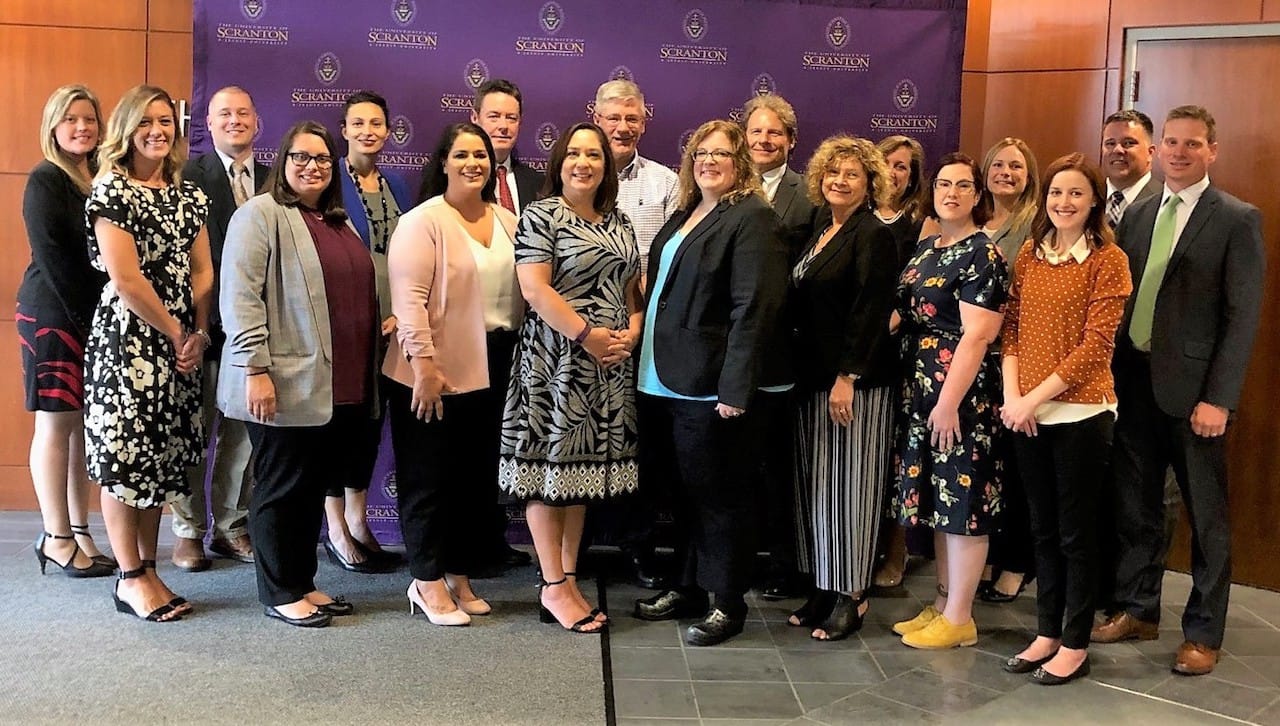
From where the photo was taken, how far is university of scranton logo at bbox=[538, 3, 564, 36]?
4.50m

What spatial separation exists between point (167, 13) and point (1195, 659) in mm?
4914

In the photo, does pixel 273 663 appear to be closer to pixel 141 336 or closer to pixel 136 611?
pixel 136 611

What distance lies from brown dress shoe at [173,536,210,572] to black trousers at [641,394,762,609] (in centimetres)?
197

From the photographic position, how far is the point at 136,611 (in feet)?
11.6

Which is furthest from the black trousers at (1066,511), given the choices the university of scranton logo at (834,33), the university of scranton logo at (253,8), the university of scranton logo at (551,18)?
the university of scranton logo at (253,8)

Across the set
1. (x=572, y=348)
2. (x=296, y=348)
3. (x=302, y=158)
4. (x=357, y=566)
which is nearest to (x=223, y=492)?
(x=357, y=566)

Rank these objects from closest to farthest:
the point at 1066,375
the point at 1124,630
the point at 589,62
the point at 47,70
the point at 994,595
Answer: the point at 1066,375
the point at 1124,630
the point at 994,595
the point at 589,62
the point at 47,70

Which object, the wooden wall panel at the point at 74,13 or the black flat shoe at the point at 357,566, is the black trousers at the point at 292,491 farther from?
the wooden wall panel at the point at 74,13

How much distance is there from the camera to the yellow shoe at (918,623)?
362 cm

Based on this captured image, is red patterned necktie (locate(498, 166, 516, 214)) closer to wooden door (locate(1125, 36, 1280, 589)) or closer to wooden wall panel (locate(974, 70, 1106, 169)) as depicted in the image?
wooden wall panel (locate(974, 70, 1106, 169))

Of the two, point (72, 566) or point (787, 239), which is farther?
point (72, 566)

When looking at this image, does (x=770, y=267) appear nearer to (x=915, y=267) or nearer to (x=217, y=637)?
A: (x=915, y=267)

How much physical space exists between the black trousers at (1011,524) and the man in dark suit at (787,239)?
718 mm

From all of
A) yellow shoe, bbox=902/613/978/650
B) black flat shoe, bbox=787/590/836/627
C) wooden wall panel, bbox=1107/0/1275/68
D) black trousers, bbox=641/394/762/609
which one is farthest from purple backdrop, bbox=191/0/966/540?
yellow shoe, bbox=902/613/978/650
